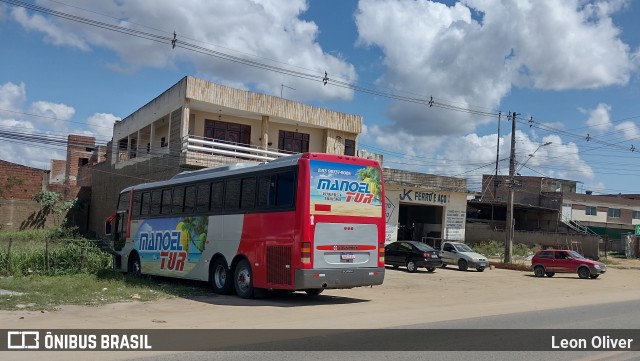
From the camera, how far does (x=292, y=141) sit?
35938 millimetres

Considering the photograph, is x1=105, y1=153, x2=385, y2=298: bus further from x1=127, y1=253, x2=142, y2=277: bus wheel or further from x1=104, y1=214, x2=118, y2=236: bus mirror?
x1=104, y1=214, x2=118, y2=236: bus mirror

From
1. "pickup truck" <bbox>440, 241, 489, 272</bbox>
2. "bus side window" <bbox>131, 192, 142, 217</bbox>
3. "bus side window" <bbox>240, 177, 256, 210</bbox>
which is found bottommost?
"pickup truck" <bbox>440, 241, 489, 272</bbox>

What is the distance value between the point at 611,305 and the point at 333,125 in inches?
844

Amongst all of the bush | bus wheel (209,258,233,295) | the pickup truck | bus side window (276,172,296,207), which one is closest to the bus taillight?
bus side window (276,172,296,207)

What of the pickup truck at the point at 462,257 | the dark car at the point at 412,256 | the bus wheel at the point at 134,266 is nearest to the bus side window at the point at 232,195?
the bus wheel at the point at 134,266

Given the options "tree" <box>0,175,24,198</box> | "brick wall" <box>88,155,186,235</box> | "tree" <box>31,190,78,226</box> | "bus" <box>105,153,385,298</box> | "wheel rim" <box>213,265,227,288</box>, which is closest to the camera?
Result: "bus" <box>105,153,385,298</box>

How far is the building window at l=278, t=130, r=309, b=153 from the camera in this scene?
117ft

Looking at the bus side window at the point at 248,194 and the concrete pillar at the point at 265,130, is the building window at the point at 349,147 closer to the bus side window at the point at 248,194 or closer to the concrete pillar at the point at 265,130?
the concrete pillar at the point at 265,130

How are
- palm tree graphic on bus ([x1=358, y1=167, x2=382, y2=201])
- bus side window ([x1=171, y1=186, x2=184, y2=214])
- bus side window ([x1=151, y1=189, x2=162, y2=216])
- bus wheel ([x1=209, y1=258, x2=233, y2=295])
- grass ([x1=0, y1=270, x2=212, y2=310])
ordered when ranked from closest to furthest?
grass ([x1=0, y1=270, x2=212, y2=310]), palm tree graphic on bus ([x1=358, y1=167, x2=382, y2=201]), bus wheel ([x1=209, y1=258, x2=233, y2=295]), bus side window ([x1=171, y1=186, x2=184, y2=214]), bus side window ([x1=151, y1=189, x2=162, y2=216])

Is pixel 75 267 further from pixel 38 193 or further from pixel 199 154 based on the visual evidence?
pixel 38 193

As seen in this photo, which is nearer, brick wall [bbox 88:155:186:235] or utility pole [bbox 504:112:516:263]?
brick wall [bbox 88:155:186:235]

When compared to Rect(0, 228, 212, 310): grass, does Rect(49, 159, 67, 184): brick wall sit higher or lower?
higher

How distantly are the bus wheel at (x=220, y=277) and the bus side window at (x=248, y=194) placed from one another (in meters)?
1.89

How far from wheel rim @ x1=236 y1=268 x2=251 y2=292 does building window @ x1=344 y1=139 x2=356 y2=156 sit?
70.0ft
